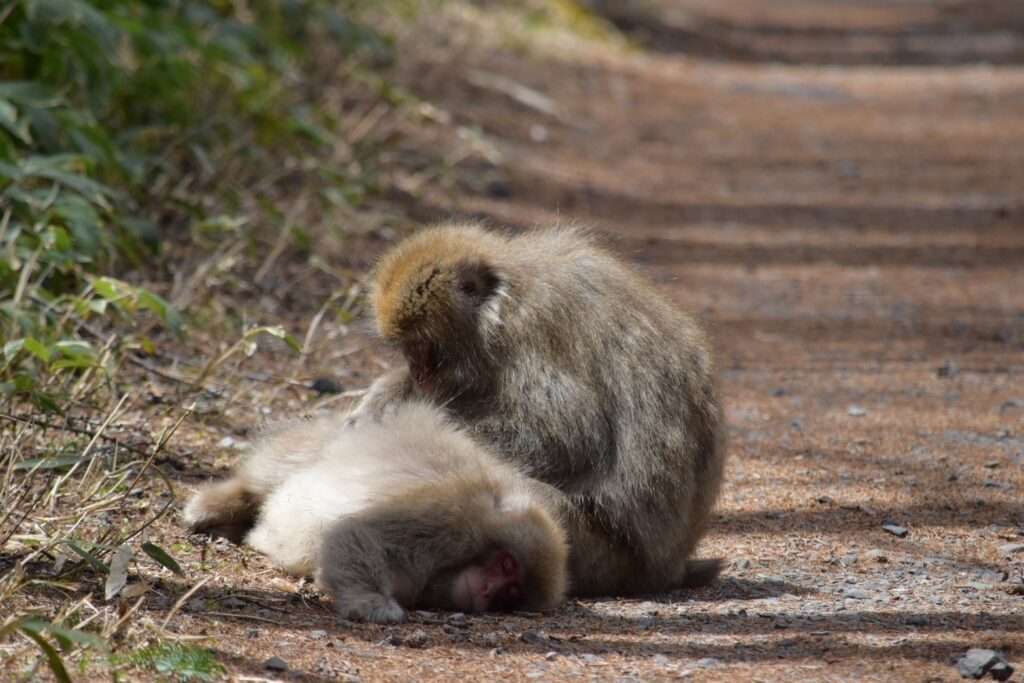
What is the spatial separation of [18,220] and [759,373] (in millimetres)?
3417

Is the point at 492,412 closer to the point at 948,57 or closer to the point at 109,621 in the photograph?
the point at 109,621

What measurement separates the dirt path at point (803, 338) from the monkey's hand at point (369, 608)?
0.16 ft

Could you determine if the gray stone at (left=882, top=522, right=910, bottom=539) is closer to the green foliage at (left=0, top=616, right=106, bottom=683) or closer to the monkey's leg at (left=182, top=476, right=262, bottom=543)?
the monkey's leg at (left=182, top=476, right=262, bottom=543)

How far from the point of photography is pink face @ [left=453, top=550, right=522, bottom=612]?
4.10 m

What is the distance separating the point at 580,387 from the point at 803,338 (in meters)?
4.01

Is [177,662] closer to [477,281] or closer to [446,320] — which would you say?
[446,320]

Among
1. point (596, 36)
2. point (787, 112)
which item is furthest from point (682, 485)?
point (596, 36)

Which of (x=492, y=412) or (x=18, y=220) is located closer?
(x=492, y=412)

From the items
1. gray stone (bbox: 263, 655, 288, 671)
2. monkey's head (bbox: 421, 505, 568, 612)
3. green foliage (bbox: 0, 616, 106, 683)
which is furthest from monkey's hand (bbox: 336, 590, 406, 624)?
green foliage (bbox: 0, 616, 106, 683)

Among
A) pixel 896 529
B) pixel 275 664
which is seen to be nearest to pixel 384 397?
pixel 275 664

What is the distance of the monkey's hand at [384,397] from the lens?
15.1 feet

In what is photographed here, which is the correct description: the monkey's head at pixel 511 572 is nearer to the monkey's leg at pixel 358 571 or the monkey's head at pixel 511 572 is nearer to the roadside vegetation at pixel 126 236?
the monkey's leg at pixel 358 571

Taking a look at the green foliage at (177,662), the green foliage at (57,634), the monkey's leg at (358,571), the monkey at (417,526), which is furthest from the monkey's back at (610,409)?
the green foliage at (57,634)

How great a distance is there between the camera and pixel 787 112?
53.2 ft
